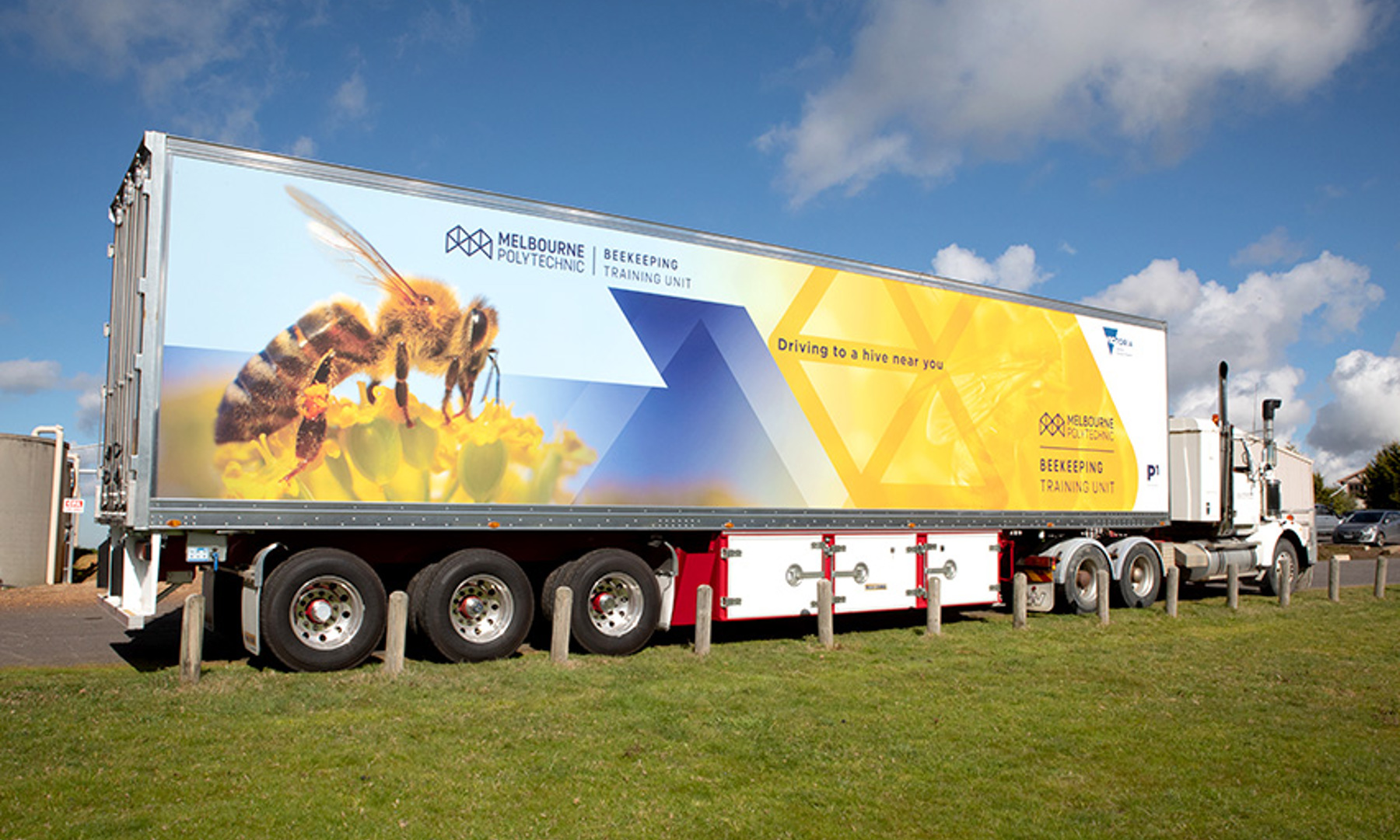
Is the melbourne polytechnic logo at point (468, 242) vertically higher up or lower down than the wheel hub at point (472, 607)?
higher up

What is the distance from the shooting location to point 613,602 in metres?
11.7

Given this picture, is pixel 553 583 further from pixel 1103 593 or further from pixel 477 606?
pixel 1103 593

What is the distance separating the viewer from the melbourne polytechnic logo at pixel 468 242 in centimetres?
1069

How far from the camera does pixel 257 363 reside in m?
9.62

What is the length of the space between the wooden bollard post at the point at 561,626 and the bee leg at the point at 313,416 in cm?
273

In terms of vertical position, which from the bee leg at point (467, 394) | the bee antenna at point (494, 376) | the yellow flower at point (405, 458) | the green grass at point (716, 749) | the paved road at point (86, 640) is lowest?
the paved road at point (86, 640)

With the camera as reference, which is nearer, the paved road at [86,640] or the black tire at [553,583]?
the paved road at [86,640]

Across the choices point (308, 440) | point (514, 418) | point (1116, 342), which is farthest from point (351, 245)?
point (1116, 342)

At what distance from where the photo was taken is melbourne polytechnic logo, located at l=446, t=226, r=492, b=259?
421 inches

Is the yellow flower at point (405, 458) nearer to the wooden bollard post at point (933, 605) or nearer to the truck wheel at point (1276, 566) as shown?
the wooden bollard post at point (933, 605)

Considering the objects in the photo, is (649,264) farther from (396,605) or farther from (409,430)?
(396,605)

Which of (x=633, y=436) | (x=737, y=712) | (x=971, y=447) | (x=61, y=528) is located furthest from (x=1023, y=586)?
(x=61, y=528)

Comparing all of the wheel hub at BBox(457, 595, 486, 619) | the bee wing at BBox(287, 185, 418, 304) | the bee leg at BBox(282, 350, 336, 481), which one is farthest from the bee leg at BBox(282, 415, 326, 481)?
the wheel hub at BBox(457, 595, 486, 619)

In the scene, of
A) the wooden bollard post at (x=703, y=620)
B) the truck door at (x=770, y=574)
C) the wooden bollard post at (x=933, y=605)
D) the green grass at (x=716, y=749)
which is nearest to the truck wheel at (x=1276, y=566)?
the green grass at (x=716, y=749)
